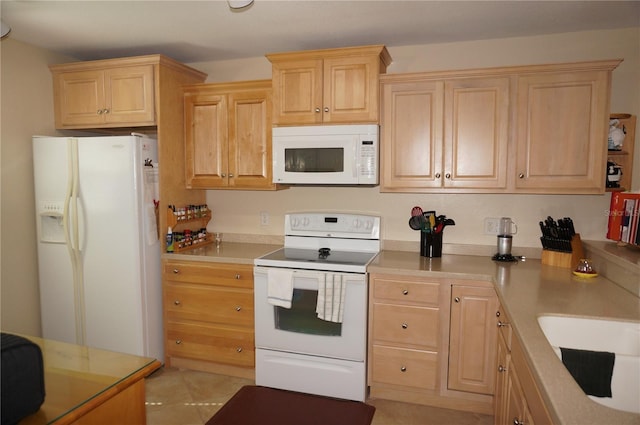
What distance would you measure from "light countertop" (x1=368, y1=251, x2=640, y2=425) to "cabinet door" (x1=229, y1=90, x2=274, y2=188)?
3.53 ft

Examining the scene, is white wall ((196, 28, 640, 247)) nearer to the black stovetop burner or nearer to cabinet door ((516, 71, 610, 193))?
the black stovetop burner

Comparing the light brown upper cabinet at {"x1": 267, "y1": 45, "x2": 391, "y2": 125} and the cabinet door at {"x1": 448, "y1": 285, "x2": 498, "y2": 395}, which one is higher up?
the light brown upper cabinet at {"x1": 267, "y1": 45, "x2": 391, "y2": 125}

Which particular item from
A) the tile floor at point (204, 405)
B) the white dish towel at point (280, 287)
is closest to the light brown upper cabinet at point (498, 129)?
the white dish towel at point (280, 287)

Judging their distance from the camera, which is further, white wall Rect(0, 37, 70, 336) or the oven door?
white wall Rect(0, 37, 70, 336)

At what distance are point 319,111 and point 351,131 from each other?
0.27 m

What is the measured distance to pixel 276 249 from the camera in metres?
3.18

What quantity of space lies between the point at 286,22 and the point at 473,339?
7.41 ft

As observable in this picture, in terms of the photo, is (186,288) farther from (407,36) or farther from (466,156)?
(407,36)

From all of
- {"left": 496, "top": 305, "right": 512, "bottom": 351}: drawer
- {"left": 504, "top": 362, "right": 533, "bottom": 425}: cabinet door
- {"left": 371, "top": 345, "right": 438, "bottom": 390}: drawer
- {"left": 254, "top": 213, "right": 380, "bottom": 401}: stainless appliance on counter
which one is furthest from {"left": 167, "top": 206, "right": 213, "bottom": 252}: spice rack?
{"left": 504, "top": 362, "right": 533, "bottom": 425}: cabinet door

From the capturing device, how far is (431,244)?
2.86 metres

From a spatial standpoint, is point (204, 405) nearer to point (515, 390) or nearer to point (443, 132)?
point (515, 390)

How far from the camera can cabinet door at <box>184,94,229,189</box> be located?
3104 millimetres

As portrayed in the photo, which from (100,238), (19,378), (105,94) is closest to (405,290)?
(19,378)

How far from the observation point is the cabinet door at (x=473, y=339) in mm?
2395
